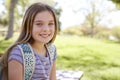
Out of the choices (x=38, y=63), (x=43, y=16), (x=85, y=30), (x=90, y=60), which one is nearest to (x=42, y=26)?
(x=43, y=16)

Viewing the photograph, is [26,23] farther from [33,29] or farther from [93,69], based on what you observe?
[93,69]

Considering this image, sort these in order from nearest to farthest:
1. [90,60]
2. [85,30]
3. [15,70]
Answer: [15,70], [90,60], [85,30]

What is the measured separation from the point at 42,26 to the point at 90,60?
173 inches

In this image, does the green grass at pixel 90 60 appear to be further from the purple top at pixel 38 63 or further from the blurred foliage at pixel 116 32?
the blurred foliage at pixel 116 32

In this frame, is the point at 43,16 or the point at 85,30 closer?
the point at 43,16

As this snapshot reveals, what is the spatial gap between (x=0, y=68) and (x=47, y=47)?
297 mm

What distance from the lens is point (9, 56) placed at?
1.42 m

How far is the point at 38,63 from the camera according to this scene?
1485mm

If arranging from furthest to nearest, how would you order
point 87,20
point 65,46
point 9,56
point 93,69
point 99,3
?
point 87,20 → point 99,3 → point 65,46 → point 93,69 → point 9,56

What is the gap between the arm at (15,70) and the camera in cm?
140

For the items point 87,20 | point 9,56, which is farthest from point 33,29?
point 87,20

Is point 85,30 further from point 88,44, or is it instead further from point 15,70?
point 15,70

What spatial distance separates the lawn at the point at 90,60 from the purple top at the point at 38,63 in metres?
2.54

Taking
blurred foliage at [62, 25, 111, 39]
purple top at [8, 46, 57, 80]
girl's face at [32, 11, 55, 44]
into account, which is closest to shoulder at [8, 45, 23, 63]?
purple top at [8, 46, 57, 80]
